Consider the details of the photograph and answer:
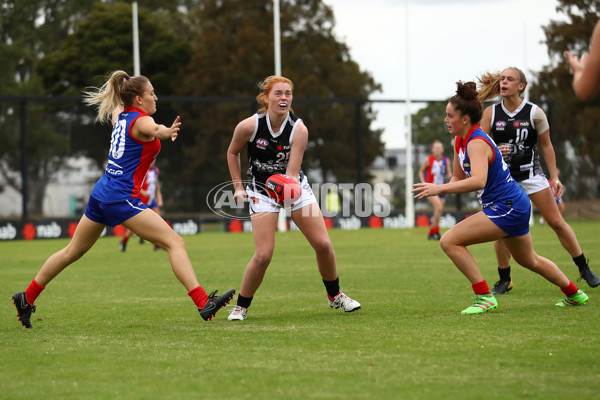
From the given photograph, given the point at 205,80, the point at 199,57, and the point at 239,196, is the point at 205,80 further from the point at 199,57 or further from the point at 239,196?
the point at 239,196

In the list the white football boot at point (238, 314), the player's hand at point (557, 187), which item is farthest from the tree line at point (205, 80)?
the white football boot at point (238, 314)

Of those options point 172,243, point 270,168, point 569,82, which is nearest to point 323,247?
point 270,168

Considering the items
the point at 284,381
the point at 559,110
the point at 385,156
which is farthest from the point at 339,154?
the point at 284,381

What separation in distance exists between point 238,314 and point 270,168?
1.37 metres

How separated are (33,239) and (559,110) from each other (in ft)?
82.0

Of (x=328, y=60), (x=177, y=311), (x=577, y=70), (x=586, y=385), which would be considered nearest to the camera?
(x=586, y=385)

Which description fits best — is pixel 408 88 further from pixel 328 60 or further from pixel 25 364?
pixel 25 364

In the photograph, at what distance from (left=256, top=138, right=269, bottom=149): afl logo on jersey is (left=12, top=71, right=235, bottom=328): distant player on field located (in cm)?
86

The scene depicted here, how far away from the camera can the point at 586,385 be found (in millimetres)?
4773

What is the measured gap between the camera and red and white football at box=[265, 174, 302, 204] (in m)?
7.52

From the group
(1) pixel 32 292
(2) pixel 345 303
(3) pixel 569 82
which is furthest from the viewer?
(3) pixel 569 82

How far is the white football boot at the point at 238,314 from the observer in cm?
778

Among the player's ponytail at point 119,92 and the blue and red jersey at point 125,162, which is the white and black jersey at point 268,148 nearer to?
the blue and red jersey at point 125,162

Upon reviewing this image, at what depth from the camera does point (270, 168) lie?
7828mm
